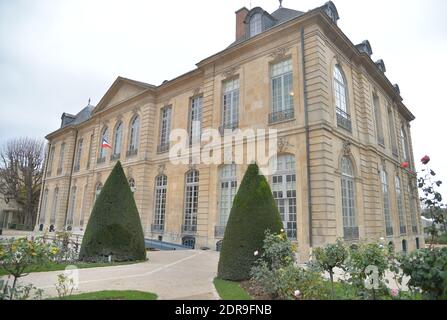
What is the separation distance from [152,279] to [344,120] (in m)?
8.77

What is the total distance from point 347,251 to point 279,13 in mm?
11159

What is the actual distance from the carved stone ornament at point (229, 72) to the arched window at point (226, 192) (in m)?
3.92

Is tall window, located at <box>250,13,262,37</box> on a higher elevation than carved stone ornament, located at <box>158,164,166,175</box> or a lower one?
higher

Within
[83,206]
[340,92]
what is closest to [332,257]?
[340,92]

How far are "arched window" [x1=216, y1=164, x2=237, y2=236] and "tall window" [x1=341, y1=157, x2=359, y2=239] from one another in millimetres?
3935

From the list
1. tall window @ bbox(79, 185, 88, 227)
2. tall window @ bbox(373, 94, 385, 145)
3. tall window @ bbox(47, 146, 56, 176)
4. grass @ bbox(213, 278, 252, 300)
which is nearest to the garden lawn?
grass @ bbox(213, 278, 252, 300)

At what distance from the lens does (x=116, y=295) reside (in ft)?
14.6

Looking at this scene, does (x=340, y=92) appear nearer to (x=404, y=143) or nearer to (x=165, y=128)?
(x=165, y=128)

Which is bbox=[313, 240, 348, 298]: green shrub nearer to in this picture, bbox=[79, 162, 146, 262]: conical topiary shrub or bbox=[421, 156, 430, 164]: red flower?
bbox=[421, 156, 430, 164]: red flower

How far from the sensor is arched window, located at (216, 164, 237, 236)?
37.0ft

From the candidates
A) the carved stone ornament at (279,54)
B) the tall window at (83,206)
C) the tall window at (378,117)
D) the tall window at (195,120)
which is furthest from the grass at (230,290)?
the tall window at (83,206)

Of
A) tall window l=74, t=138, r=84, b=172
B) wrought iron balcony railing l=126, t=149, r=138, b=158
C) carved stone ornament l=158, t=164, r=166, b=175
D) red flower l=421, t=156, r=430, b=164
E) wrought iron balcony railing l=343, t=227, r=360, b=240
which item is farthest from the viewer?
tall window l=74, t=138, r=84, b=172

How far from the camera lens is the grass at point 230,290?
438 centimetres

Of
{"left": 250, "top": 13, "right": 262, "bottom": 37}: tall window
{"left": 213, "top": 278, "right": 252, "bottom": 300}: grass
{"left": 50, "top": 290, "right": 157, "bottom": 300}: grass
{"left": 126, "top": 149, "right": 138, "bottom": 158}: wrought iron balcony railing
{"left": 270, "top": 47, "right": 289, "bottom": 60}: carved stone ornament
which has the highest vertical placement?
{"left": 250, "top": 13, "right": 262, "bottom": 37}: tall window
